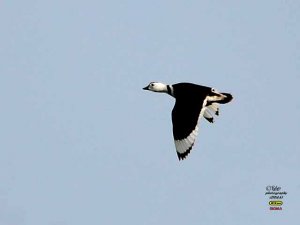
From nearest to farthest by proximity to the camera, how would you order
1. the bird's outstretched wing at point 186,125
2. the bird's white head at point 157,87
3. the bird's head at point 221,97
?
the bird's outstretched wing at point 186,125 < the bird's head at point 221,97 < the bird's white head at point 157,87

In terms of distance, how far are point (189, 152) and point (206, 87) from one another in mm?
2221

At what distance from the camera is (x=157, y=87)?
106 m

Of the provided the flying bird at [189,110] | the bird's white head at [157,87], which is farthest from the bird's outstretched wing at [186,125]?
the bird's white head at [157,87]

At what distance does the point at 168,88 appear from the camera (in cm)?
10556

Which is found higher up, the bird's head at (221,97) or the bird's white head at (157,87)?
the bird's white head at (157,87)

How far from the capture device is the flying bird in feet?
341

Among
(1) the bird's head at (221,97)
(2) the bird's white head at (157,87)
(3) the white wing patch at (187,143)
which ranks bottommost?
(3) the white wing patch at (187,143)

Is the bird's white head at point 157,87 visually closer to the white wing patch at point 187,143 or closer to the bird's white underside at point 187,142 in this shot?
the bird's white underside at point 187,142

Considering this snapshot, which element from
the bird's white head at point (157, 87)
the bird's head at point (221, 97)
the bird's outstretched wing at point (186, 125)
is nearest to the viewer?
the bird's outstretched wing at point (186, 125)

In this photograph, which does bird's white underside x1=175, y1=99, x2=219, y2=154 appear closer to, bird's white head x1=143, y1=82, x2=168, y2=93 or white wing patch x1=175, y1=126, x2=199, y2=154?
white wing patch x1=175, y1=126, x2=199, y2=154

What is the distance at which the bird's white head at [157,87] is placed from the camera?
10588 centimetres

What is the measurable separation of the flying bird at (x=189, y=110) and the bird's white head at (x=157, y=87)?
1.18 metres

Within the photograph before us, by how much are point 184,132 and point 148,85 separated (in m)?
3.47

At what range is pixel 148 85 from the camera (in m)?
107
